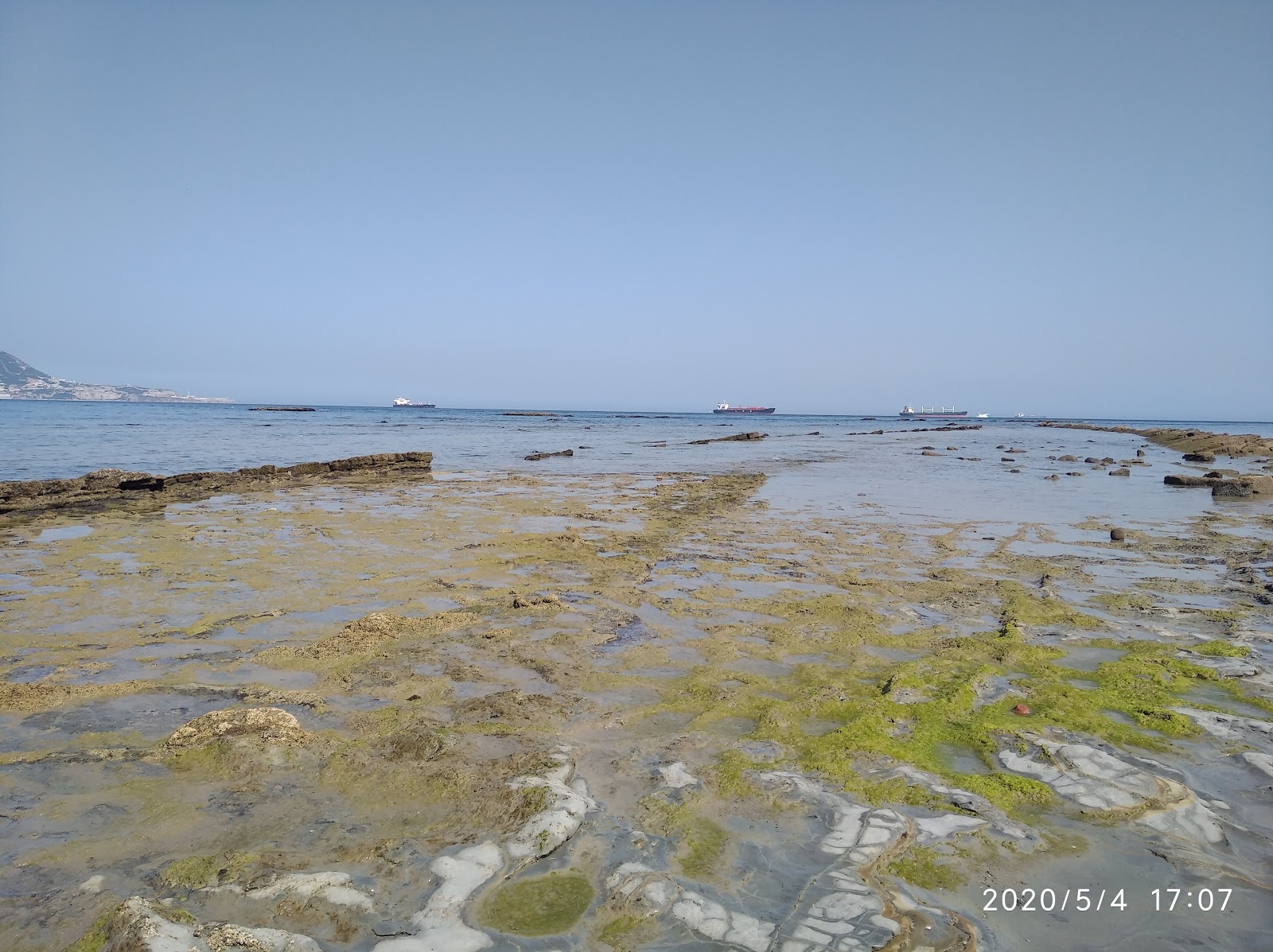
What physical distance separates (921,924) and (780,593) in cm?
503

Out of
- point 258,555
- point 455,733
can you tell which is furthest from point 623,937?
point 258,555

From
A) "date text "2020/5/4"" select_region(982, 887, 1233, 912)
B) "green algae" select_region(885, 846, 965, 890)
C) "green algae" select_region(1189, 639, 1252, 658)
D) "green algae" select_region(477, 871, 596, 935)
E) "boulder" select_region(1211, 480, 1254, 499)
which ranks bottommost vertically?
"green algae" select_region(477, 871, 596, 935)

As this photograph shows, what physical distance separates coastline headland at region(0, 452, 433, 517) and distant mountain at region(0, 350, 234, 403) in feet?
558

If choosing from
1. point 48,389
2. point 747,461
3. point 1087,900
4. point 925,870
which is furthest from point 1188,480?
point 48,389

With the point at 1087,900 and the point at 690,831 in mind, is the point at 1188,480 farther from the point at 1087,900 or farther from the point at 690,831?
the point at 690,831

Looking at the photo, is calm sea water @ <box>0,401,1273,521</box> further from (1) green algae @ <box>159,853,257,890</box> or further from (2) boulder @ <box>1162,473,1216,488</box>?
(1) green algae @ <box>159,853,257,890</box>

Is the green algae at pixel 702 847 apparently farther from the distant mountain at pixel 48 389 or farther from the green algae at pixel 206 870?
the distant mountain at pixel 48 389

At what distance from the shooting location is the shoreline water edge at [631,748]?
2.73 m

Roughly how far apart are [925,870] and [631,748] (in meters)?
1.75

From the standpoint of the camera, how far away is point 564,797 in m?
3.51

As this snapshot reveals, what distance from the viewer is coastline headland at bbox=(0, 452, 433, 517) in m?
13.2

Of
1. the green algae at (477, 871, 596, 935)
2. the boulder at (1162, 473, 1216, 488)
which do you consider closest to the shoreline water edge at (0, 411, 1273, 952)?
the green algae at (477, 871, 596, 935)

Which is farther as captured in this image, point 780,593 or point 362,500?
point 362,500

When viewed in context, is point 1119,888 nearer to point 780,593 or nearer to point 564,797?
point 564,797
